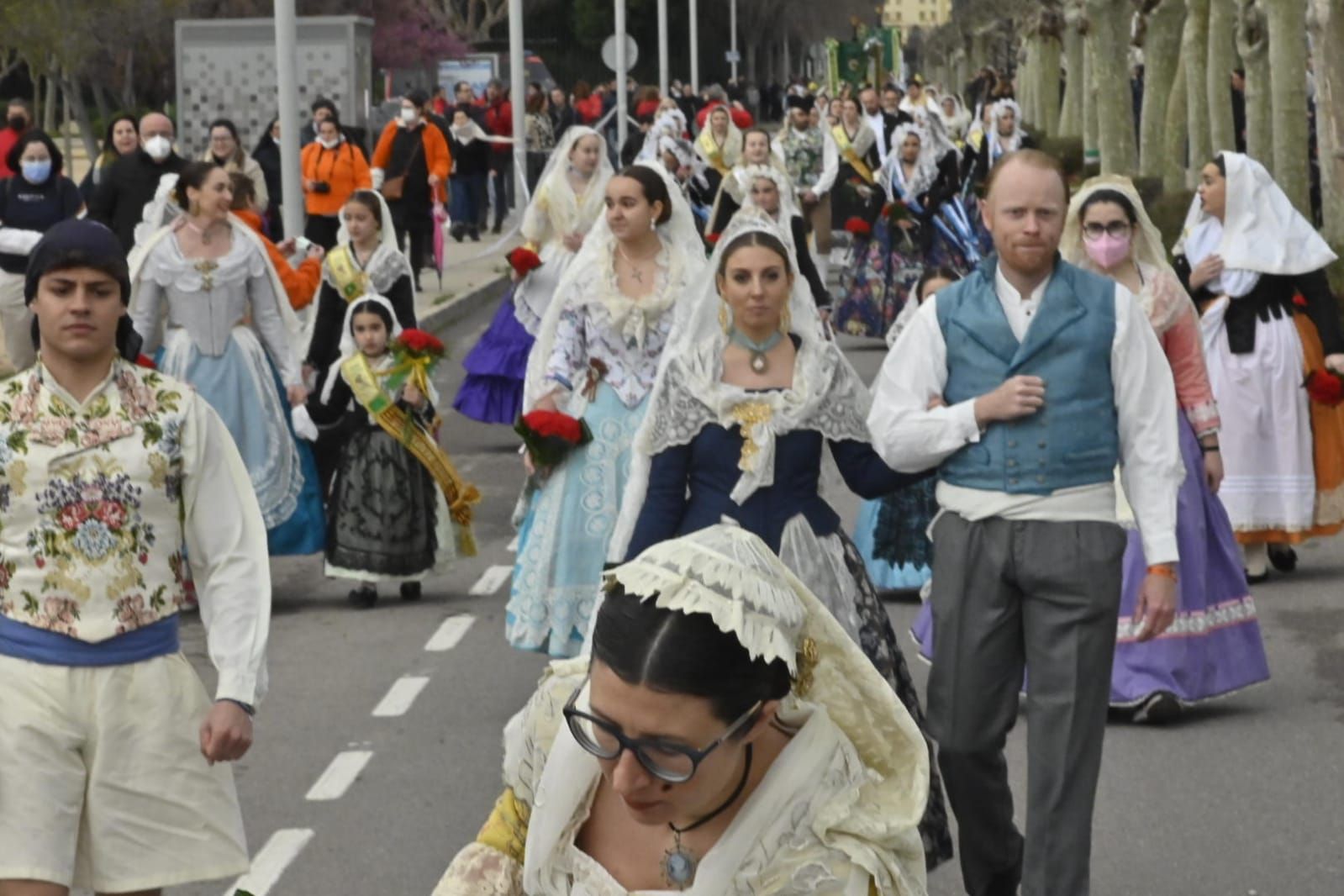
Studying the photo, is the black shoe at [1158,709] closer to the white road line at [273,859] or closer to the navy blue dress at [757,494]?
the navy blue dress at [757,494]

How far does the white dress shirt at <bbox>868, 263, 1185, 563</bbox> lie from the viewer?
6.32 m

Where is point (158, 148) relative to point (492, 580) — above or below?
above

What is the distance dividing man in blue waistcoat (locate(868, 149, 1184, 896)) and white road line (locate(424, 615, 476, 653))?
4.33m

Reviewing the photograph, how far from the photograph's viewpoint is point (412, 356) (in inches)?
451

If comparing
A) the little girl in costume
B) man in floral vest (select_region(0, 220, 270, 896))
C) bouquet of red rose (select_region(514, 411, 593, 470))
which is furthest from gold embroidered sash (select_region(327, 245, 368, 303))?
man in floral vest (select_region(0, 220, 270, 896))

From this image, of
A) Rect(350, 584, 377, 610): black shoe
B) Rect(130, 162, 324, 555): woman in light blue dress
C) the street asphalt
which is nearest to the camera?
the street asphalt

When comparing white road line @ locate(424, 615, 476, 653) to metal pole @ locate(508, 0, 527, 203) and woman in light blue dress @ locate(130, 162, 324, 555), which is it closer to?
woman in light blue dress @ locate(130, 162, 324, 555)

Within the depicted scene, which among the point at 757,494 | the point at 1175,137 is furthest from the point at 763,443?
the point at 1175,137

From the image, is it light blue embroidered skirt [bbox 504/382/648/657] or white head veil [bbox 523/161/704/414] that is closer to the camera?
light blue embroidered skirt [bbox 504/382/648/657]

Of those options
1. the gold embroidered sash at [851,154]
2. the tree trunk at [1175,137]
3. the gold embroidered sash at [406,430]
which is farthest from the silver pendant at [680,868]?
the tree trunk at [1175,137]

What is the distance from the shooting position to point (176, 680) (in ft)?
17.3

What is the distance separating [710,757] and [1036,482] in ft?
10.7

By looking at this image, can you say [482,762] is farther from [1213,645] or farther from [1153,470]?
[1153,470]

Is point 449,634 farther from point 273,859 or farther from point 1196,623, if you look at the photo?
point 273,859
